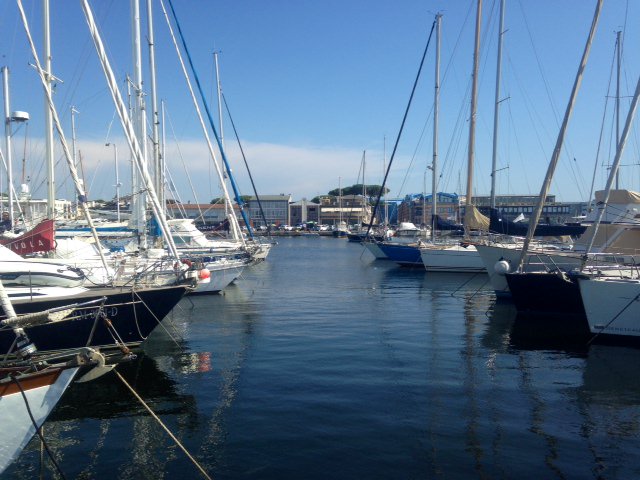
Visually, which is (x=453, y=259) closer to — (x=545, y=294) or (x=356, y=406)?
(x=545, y=294)

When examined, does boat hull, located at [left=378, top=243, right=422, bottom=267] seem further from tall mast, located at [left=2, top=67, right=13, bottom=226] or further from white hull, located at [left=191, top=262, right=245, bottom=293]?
tall mast, located at [left=2, top=67, right=13, bottom=226]

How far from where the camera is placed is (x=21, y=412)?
6684 millimetres

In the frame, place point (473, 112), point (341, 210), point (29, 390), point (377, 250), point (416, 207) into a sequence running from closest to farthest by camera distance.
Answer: point (29, 390)
point (473, 112)
point (377, 250)
point (416, 207)
point (341, 210)

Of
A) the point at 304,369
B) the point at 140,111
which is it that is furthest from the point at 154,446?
the point at 140,111

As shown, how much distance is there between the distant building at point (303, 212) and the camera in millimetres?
153125

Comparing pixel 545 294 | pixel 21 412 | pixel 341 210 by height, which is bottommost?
pixel 545 294

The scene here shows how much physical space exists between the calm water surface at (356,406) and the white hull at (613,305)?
795 mm

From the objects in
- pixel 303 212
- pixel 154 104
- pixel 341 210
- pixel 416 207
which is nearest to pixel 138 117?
pixel 154 104

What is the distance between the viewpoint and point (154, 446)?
29.3 ft

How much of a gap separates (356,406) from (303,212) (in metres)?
142

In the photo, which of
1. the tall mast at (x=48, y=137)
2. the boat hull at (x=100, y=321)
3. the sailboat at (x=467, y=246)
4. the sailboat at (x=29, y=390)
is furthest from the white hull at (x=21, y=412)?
the sailboat at (x=467, y=246)

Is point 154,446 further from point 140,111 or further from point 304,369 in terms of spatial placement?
point 140,111

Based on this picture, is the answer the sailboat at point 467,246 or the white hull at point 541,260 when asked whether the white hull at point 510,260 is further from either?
the sailboat at point 467,246

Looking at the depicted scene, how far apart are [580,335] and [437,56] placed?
2871 centimetres
